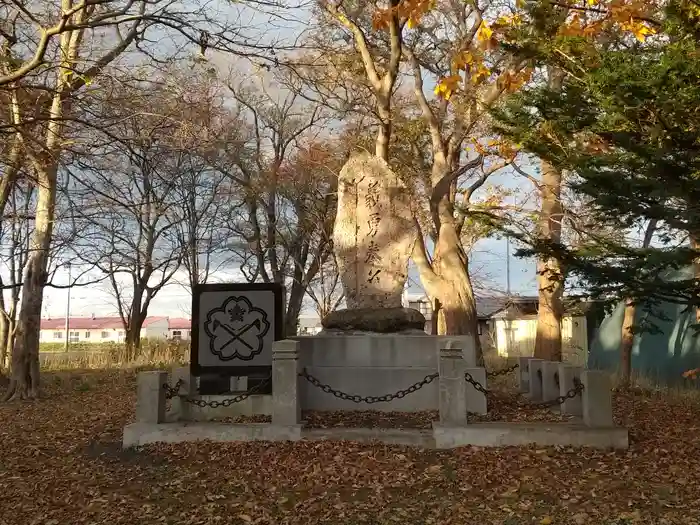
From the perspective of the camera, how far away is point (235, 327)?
355 inches

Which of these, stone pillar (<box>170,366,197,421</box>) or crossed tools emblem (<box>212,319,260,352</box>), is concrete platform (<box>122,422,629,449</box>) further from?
crossed tools emblem (<box>212,319,260,352</box>)

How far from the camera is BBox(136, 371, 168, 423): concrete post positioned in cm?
772

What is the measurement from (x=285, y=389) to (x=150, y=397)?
169cm

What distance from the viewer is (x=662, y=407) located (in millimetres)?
11227

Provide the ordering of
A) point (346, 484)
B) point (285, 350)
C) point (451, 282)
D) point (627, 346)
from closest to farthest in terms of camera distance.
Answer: point (346, 484), point (285, 350), point (627, 346), point (451, 282)

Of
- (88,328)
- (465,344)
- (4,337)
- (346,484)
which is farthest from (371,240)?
(88,328)

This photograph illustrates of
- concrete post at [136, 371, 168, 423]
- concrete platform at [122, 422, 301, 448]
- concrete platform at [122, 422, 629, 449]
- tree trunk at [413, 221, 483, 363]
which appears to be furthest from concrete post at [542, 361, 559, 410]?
tree trunk at [413, 221, 483, 363]

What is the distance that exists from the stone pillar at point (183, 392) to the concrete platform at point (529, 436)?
3319 millimetres

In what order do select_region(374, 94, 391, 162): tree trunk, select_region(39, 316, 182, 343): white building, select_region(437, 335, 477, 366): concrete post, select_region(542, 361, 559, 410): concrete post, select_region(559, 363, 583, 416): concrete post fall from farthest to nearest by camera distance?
select_region(39, 316, 182, 343): white building < select_region(374, 94, 391, 162): tree trunk < select_region(542, 361, 559, 410): concrete post < select_region(437, 335, 477, 366): concrete post < select_region(559, 363, 583, 416): concrete post

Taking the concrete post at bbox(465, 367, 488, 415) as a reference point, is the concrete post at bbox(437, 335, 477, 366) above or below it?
above

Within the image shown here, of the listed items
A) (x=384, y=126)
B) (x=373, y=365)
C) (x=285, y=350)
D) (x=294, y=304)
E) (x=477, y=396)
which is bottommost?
(x=477, y=396)

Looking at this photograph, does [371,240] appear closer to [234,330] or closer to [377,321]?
[377,321]

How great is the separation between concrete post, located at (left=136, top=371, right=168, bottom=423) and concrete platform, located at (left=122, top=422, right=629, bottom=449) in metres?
0.17

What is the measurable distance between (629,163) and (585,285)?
1.84 metres
